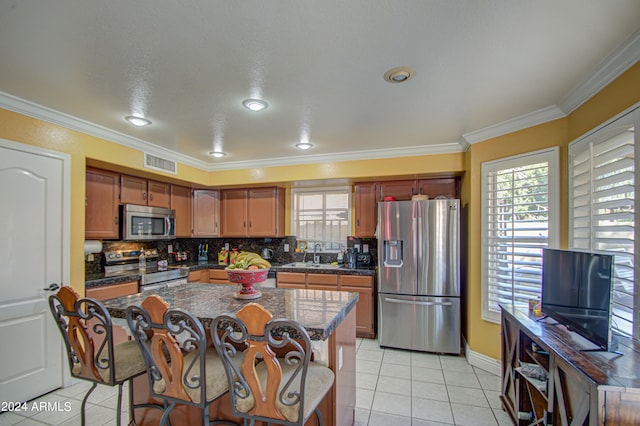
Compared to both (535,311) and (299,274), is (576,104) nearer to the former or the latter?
(535,311)

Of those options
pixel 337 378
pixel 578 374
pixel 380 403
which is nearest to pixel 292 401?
pixel 337 378

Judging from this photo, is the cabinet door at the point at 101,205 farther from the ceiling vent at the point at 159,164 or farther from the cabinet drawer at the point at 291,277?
the cabinet drawer at the point at 291,277

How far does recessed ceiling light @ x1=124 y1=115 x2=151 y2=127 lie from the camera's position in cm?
282

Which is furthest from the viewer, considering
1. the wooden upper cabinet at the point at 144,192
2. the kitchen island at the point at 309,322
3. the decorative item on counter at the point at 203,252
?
the decorative item on counter at the point at 203,252

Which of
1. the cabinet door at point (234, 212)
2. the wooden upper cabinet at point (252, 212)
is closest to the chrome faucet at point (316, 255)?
the wooden upper cabinet at point (252, 212)

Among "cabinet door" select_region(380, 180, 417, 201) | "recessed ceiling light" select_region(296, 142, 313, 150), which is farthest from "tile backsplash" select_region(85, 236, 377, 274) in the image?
"recessed ceiling light" select_region(296, 142, 313, 150)

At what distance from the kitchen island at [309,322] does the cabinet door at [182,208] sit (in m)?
2.34

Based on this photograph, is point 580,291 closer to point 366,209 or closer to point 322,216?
point 366,209

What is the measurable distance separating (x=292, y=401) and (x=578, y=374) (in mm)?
1249

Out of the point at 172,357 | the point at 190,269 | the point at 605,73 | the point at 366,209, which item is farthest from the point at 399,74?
the point at 190,269

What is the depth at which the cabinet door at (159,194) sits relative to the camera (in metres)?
4.10

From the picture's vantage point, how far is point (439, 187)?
4.07 m

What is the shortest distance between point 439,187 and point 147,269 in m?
3.99

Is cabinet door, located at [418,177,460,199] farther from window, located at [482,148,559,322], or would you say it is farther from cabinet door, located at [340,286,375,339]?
cabinet door, located at [340,286,375,339]
